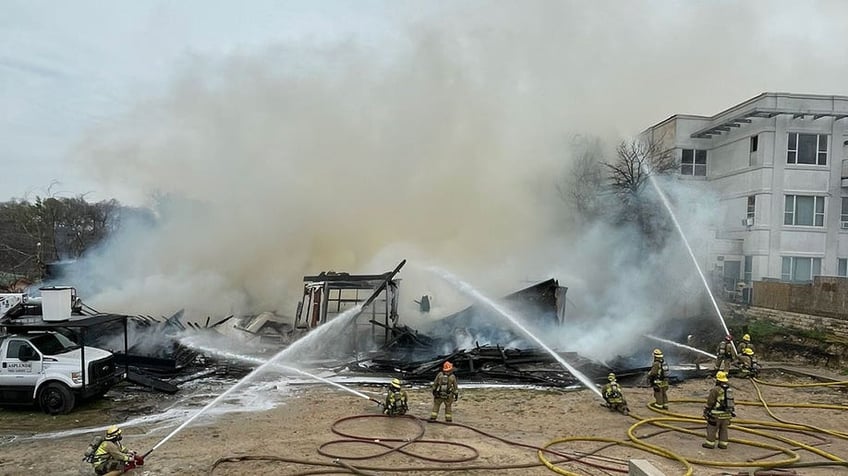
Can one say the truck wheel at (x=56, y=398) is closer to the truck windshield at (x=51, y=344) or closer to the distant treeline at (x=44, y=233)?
the truck windshield at (x=51, y=344)

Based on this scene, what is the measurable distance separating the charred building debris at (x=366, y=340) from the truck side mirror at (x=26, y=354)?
24.2 inches

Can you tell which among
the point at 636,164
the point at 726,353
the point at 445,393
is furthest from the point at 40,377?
the point at 636,164

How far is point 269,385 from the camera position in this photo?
1429 cm

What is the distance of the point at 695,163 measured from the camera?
32.1 meters

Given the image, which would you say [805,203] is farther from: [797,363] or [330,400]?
[330,400]

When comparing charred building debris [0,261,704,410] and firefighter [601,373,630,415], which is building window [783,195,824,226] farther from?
firefighter [601,373,630,415]

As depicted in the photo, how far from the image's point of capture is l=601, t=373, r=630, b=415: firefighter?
11703mm

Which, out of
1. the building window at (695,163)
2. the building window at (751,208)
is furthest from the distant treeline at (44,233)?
the building window at (751,208)

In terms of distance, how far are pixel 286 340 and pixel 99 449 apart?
40.0 ft

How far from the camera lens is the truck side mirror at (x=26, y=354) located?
36.9ft

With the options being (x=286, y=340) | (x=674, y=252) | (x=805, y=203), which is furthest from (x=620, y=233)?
(x=286, y=340)

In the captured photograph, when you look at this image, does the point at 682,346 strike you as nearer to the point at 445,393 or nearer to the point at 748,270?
the point at 748,270

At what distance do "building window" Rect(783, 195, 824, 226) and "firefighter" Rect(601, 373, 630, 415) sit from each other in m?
20.8

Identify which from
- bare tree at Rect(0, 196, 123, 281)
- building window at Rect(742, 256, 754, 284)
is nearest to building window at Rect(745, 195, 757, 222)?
building window at Rect(742, 256, 754, 284)
